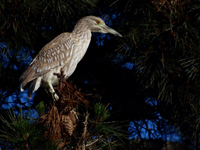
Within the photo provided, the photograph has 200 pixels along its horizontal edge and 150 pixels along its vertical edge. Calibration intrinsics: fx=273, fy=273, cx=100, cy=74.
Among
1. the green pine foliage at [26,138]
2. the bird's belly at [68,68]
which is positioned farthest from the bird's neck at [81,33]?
the green pine foliage at [26,138]

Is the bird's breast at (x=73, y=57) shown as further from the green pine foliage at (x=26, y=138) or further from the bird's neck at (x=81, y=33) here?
the green pine foliage at (x=26, y=138)

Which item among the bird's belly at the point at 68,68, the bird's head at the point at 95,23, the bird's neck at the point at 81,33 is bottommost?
the bird's belly at the point at 68,68

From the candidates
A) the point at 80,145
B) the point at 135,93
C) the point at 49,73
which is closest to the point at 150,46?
the point at 135,93

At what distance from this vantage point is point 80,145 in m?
1.92

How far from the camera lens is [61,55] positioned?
294 cm

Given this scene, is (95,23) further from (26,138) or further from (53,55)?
(26,138)

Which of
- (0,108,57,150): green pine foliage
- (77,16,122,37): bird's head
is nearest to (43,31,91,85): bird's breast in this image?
(77,16,122,37): bird's head

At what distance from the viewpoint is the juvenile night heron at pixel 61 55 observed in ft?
9.37

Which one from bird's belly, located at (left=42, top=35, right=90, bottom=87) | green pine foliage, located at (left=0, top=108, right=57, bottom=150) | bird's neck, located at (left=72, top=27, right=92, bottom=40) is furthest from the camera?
bird's neck, located at (left=72, top=27, right=92, bottom=40)

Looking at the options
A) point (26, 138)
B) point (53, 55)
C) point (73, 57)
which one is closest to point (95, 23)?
point (73, 57)

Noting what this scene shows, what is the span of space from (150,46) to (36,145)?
1.65 m

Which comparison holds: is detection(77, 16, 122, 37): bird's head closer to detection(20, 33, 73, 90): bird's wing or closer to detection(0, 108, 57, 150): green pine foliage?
detection(20, 33, 73, 90): bird's wing

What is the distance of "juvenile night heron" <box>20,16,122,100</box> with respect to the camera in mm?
2855

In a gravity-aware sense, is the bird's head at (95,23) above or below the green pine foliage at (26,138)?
above
